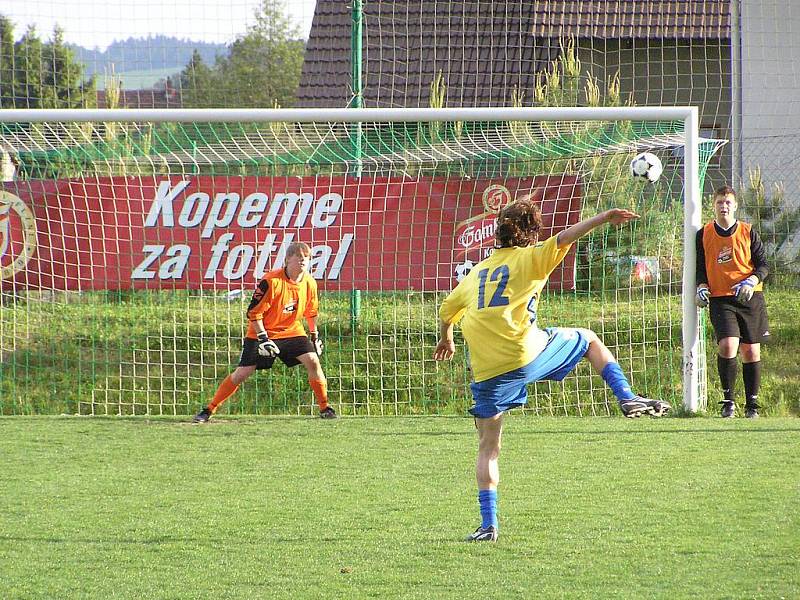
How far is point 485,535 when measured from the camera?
4.78 metres

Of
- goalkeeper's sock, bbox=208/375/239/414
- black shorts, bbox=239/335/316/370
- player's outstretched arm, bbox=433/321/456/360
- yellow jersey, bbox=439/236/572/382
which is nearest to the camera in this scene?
yellow jersey, bbox=439/236/572/382

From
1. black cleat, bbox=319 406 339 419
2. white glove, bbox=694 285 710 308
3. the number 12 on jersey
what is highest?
the number 12 on jersey

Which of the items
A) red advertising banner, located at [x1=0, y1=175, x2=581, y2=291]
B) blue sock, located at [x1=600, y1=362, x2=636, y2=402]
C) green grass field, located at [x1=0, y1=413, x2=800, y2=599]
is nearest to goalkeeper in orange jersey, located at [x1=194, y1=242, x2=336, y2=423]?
green grass field, located at [x1=0, y1=413, x2=800, y2=599]

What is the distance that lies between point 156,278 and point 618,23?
7.97 meters

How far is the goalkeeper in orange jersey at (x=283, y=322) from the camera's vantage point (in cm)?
854

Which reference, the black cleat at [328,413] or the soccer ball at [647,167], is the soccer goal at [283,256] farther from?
the soccer ball at [647,167]

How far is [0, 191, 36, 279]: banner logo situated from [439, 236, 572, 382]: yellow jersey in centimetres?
631

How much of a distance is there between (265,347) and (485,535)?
Result: 397cm

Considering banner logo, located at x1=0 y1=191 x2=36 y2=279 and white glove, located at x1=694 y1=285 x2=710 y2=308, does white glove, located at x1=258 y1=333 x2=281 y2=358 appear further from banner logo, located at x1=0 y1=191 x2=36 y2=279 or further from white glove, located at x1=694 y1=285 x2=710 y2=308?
white glove, located at x1=694 y1=285 x2=710 y2=308

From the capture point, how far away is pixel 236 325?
34.9ft

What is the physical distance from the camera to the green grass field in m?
4.18

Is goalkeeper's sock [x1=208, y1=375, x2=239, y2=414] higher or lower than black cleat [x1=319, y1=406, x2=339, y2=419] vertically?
higher

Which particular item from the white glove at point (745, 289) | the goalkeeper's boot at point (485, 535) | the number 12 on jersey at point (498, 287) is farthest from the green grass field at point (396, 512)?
the number 12 on jersey at point (498, 287)

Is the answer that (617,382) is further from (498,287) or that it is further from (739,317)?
(739,317)
